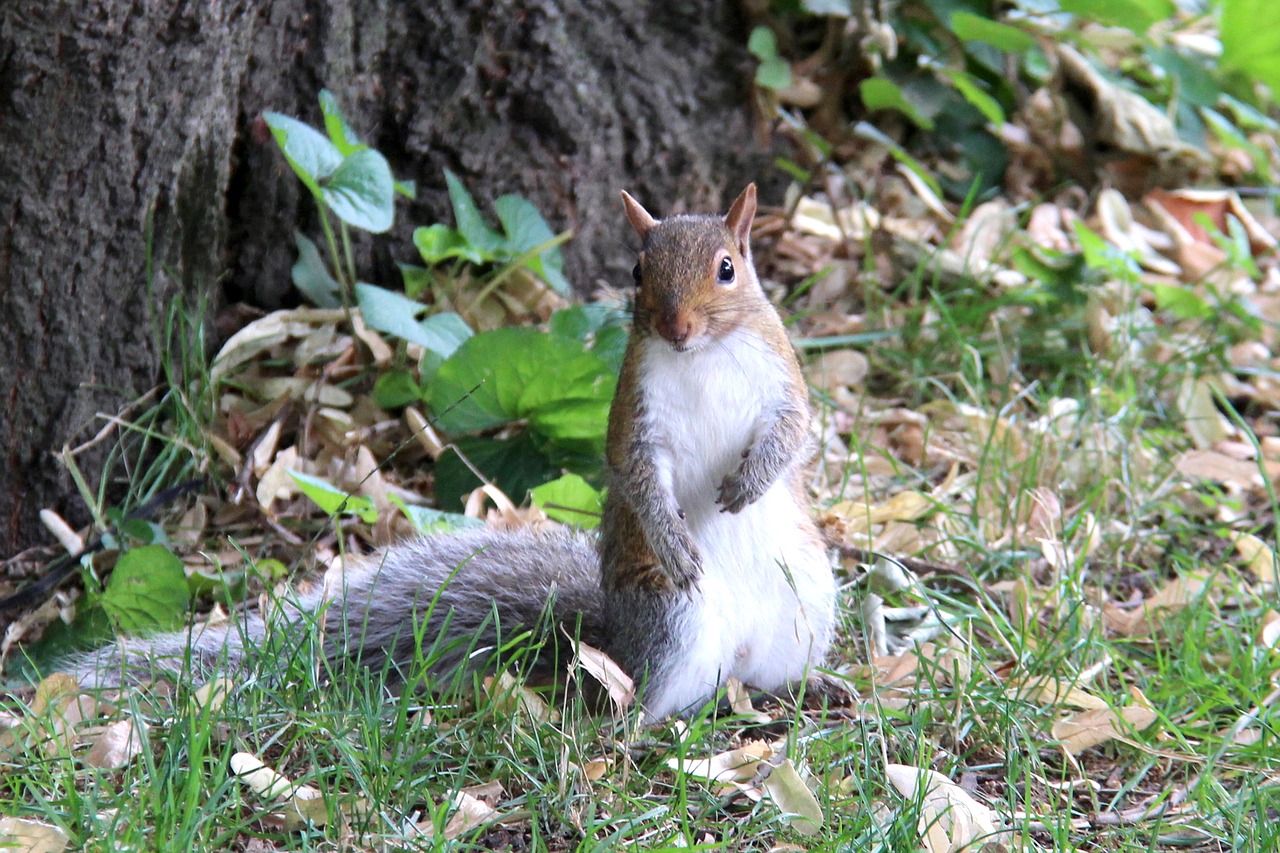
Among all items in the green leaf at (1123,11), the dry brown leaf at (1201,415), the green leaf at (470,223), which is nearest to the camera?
the green leaf at (470,223)

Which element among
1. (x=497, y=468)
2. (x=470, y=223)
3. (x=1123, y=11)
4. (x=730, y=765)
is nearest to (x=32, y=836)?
(x=730, y=765)

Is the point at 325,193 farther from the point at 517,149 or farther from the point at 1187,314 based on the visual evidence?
→ the point at 1187,314

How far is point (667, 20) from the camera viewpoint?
153 inches

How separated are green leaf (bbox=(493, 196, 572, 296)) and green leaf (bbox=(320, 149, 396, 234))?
480mm

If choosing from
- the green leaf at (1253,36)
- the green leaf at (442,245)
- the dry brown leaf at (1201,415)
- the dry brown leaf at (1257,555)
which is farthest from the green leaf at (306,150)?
the green leaf at (1253,36)

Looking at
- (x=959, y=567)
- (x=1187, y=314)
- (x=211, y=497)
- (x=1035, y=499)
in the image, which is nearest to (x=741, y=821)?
(x=959, y=567)

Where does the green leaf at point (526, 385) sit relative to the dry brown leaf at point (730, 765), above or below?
above

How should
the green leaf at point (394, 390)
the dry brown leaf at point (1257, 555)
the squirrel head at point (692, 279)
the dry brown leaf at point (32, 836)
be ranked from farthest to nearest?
the green leaf at point (394, 390) → the dry brown leaf at point (1257, 555) → the squirrel head at point (692, 279) → the dry brown leaf at point (32, 836)

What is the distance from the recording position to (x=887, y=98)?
4.07 meters

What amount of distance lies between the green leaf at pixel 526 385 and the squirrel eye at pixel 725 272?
0.70 metres

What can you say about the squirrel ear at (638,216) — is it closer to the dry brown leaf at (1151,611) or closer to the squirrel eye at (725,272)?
the squirrel eye at (725,272)

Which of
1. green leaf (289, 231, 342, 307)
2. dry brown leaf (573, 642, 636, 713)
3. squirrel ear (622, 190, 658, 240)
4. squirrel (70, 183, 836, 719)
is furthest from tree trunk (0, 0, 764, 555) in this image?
dry brown leaf (573, 642, 636, 713)

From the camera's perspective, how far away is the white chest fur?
2303mm

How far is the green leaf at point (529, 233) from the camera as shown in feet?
11.2
